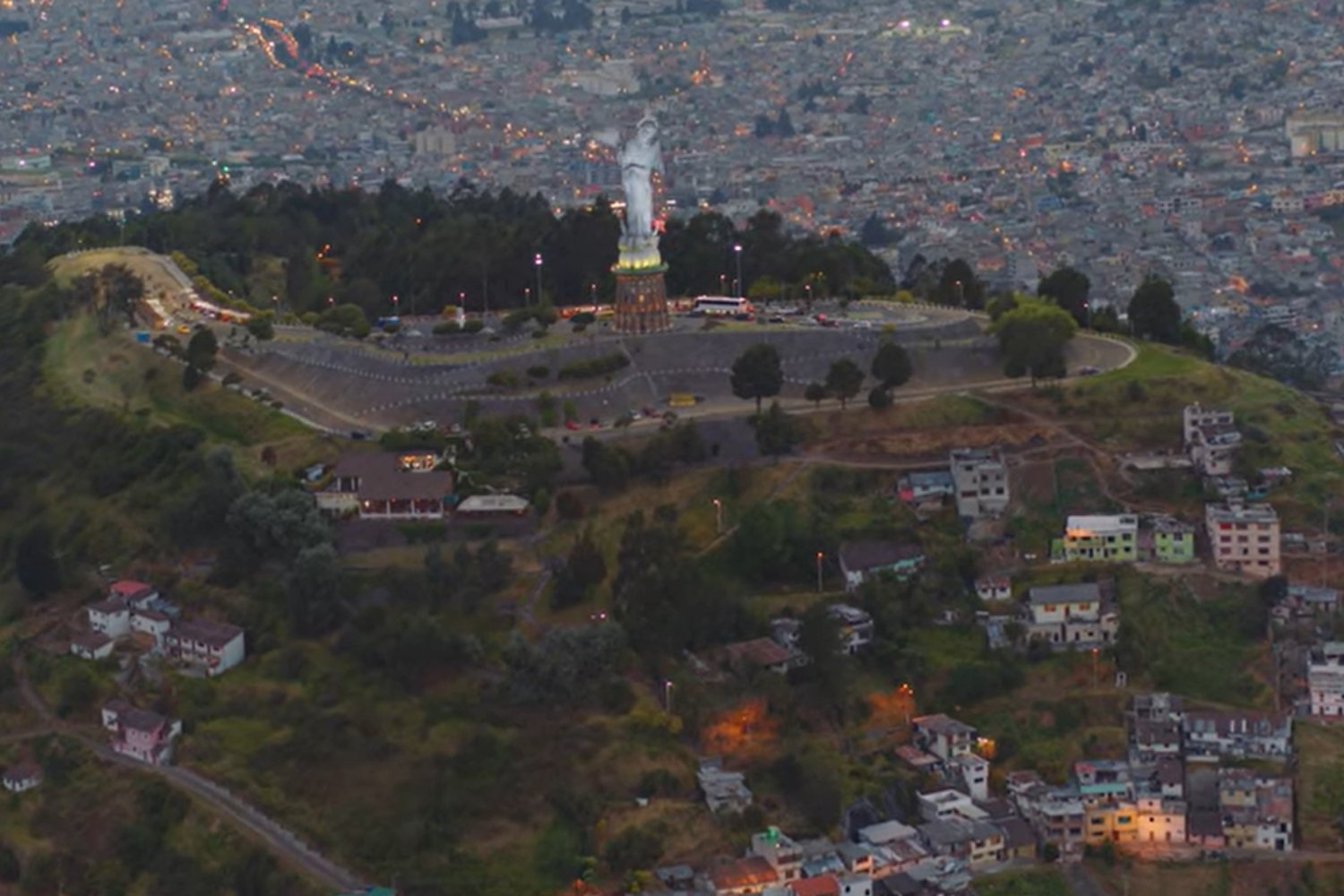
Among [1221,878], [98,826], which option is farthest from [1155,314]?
[98,826]

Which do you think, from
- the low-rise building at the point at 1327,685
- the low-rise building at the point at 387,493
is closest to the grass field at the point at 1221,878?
the low-rise building at the point at 1327,685

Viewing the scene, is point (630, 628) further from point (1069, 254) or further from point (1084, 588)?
point (1069, 254)

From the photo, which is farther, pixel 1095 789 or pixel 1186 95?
pixel 1186 95

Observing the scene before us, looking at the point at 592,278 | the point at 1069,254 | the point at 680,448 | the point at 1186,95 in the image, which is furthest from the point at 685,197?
the point at 680,448

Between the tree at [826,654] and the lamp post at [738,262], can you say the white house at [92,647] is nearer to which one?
the tree at [826,654]

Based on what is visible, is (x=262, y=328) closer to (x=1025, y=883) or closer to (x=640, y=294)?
(x=640, y=294)

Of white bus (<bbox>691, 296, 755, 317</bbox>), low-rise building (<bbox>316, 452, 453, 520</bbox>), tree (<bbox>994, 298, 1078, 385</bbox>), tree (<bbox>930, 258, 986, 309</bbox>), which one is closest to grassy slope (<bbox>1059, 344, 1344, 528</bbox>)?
tree (<bbox>994, 298, 1078, 385</bbox>)
